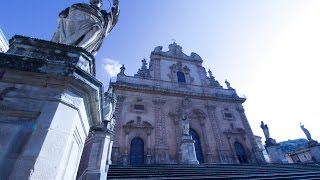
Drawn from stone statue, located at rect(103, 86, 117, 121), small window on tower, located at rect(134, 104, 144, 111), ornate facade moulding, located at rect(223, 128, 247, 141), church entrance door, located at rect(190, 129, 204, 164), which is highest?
small window on tower, located at rect(134, 104, 144, 111)

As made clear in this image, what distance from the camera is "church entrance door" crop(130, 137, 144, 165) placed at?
14.6 meters

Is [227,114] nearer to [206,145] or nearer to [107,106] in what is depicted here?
[206,145]

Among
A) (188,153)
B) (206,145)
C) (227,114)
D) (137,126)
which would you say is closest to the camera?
(188,153)

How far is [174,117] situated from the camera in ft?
57.7

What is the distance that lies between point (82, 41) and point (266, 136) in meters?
16.9

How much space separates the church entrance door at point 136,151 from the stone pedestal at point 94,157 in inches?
372

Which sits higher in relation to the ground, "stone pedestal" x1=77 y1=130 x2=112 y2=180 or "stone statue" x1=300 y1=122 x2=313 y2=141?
"stone statue" x1=300 y1=122 x2=313 y2=141

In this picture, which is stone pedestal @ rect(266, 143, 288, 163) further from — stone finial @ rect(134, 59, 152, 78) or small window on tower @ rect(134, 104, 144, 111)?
stone finial @ rect(134, 59, 152, 78)

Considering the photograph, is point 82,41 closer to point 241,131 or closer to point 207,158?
point 207,158

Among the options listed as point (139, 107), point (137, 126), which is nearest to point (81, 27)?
point (137, 126)

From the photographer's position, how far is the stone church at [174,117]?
602 inches

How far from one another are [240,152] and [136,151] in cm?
940

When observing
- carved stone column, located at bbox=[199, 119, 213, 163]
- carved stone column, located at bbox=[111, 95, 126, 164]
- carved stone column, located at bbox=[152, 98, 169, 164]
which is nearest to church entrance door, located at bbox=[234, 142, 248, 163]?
carved stone column, located at bbox=[199, 119, 213, 163]

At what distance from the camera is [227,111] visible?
19891mm
